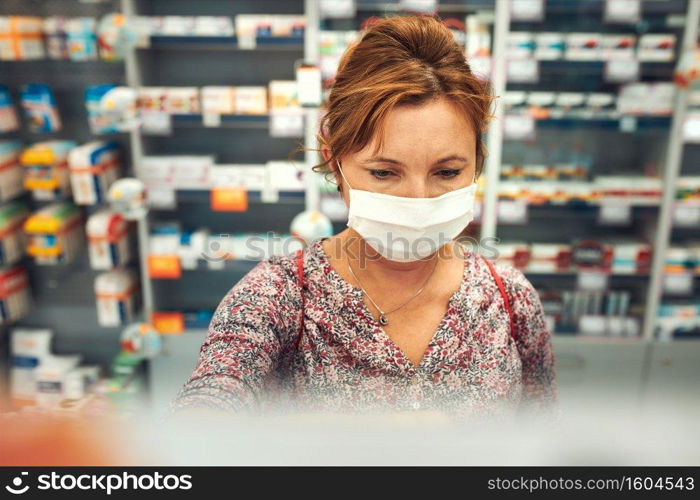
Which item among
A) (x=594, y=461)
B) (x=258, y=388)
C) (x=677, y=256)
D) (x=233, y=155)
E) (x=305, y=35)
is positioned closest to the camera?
(x=594, y=461)

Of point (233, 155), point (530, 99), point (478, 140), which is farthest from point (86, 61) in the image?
point (478, 140)

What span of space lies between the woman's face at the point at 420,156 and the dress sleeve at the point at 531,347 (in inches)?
12.6

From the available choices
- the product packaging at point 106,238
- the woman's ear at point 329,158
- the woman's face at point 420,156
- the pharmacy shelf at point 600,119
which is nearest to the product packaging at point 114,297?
the product packaging at point 106,238

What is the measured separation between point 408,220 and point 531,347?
434mm

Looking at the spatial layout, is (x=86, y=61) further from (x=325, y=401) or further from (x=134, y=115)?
(x=325, y=401)

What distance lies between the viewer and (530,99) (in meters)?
3.44

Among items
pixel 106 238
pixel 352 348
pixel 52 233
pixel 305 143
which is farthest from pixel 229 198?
pixel 352 348

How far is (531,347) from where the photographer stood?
128 centimetres

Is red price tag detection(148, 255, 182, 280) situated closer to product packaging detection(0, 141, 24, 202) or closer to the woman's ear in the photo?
product packaging detection(0, 141, 24, 202)

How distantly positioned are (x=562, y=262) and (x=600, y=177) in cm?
59

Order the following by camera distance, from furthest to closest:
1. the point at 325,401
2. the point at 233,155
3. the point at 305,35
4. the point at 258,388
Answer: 1. the point at 233,155
2. the point at 305,35
3. the point at 325,401
4. the point at 258,388

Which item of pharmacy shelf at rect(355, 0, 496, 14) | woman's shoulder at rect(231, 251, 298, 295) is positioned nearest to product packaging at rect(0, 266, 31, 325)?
pharmacy shelf at rect(355, 0, 496, 14)

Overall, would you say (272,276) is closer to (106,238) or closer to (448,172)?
(448,172)

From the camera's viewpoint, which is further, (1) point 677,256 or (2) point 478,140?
(1) point 677,256
